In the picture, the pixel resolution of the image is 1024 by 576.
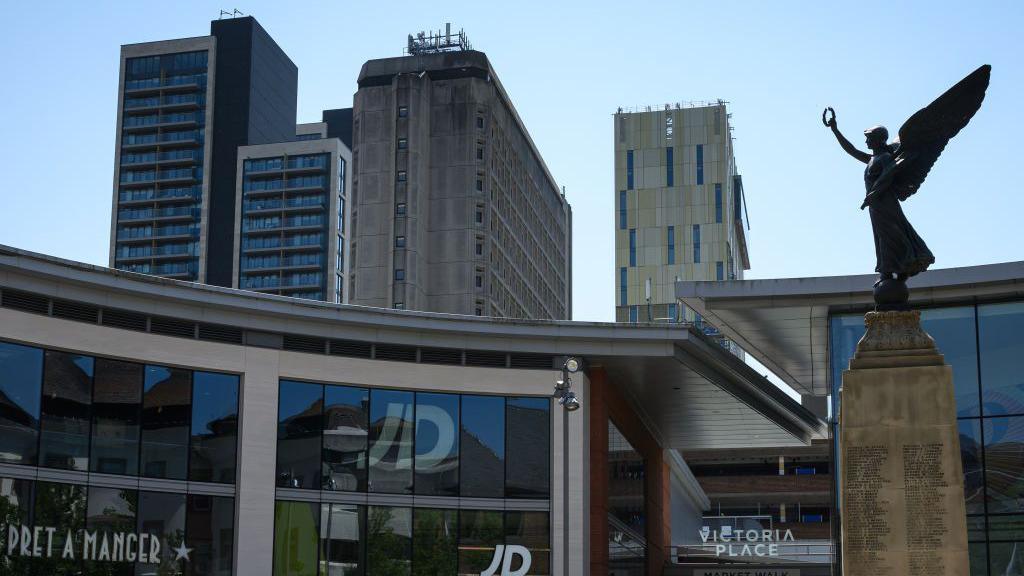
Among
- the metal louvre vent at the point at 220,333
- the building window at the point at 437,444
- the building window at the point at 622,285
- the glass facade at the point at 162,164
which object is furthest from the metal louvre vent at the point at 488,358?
the building window at the point at 622,285

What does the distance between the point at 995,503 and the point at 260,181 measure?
418 ft

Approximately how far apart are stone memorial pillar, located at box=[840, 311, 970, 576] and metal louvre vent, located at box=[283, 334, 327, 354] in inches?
863

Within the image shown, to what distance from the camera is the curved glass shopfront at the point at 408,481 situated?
1555 inches

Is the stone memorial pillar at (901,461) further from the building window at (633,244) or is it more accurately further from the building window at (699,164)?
the building window at (699,164)

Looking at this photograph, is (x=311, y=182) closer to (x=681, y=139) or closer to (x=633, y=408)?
(x=681, y=139)

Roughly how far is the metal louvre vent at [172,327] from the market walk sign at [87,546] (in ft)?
17.2

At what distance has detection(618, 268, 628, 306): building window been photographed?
165m

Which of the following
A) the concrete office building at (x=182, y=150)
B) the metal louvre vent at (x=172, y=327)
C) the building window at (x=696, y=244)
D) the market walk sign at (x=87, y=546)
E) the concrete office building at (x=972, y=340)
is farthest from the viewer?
the building window at (x=696, y=244)

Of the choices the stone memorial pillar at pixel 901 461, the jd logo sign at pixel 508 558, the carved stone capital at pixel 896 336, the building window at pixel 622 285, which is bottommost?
Answer: the jd logo sign at pixel 508 558

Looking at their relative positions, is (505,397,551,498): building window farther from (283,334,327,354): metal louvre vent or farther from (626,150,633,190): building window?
(626,150,633,190): building window

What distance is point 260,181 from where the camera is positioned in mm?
156750

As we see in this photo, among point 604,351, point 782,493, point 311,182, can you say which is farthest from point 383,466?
point 311,182

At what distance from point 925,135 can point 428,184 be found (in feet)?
342

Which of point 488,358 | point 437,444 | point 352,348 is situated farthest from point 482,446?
point 352,348
